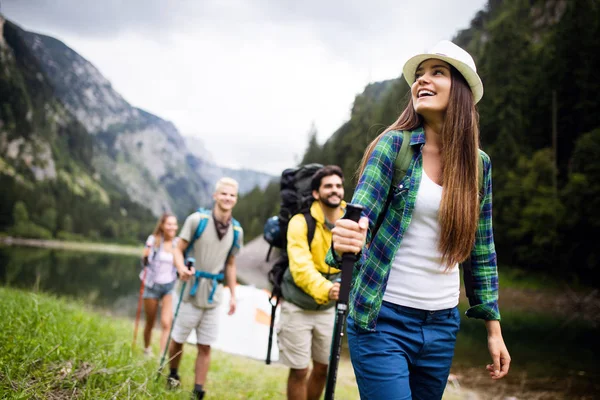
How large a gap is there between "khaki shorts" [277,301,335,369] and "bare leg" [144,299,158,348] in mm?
4183

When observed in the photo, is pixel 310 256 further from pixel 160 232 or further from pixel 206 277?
pixel 160 232

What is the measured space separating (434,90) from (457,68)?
176mm

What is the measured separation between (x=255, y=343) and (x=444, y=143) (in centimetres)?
1076

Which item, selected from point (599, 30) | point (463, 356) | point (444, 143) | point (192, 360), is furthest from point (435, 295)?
point (599, 30)

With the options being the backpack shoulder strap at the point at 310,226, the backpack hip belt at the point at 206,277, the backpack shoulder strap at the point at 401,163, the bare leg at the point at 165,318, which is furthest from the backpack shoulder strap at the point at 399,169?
the bare leg at the point at 165,318

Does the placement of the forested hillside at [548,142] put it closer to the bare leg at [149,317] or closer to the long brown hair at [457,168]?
the bare leg at [149,317]

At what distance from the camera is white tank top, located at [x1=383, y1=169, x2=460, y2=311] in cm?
239

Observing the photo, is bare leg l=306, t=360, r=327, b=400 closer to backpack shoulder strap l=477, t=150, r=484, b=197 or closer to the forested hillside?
backpack shoulder strap l=477, t=150, r=484, b=197

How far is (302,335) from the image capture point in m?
5.04

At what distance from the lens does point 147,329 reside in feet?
27.7

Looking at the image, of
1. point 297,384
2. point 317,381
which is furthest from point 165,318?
point 297,384

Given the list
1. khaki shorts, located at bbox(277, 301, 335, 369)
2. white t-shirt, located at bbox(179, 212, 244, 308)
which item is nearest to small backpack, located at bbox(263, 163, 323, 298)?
khaki shorts, located at bbox(277, 301, 335, 369)

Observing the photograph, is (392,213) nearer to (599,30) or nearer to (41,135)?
(599,30)

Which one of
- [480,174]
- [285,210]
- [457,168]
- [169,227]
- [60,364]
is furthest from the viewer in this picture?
[169,227]
